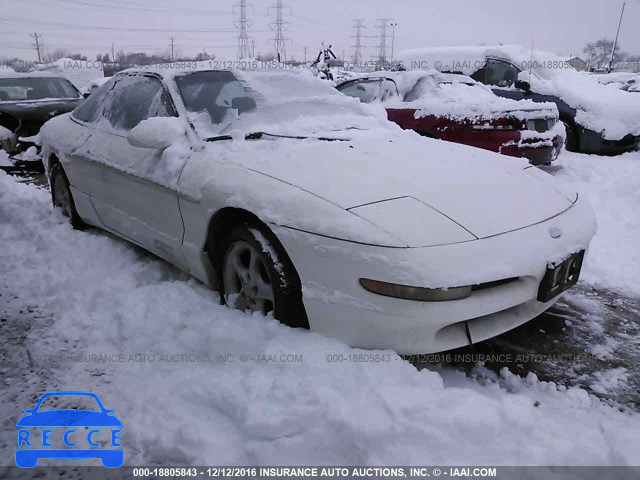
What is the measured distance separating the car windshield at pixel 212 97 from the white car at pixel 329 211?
1 cm

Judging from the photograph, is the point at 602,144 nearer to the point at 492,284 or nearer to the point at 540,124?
the point at 540,124

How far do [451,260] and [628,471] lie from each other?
949 mm

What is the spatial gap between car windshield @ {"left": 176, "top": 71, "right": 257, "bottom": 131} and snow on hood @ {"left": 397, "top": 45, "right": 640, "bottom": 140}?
20.8 ft

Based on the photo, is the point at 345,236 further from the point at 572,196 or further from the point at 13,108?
the point at 13,108

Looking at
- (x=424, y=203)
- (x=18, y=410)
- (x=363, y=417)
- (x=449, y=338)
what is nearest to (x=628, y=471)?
(x=449, y=338)

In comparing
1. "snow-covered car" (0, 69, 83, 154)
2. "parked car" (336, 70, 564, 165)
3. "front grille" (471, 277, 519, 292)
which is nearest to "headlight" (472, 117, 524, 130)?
"parked car" (336, 70, 564, 165)

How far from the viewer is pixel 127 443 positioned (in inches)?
80.2

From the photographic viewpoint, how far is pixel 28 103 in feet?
25.5

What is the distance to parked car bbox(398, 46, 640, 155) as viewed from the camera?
25.5 feet

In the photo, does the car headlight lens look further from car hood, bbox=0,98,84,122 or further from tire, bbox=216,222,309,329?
car hood, bbox=0,98,84,122

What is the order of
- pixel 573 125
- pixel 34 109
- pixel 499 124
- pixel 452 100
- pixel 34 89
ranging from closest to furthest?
pixel 499 124
pixel 452 100
pixel 34 109
pixel 573 125
pixel 34 89

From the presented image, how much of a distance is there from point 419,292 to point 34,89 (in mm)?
8587

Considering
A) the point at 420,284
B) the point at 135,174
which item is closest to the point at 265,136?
the point at 135,174

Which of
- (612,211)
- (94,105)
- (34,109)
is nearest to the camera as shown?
(94,105)
